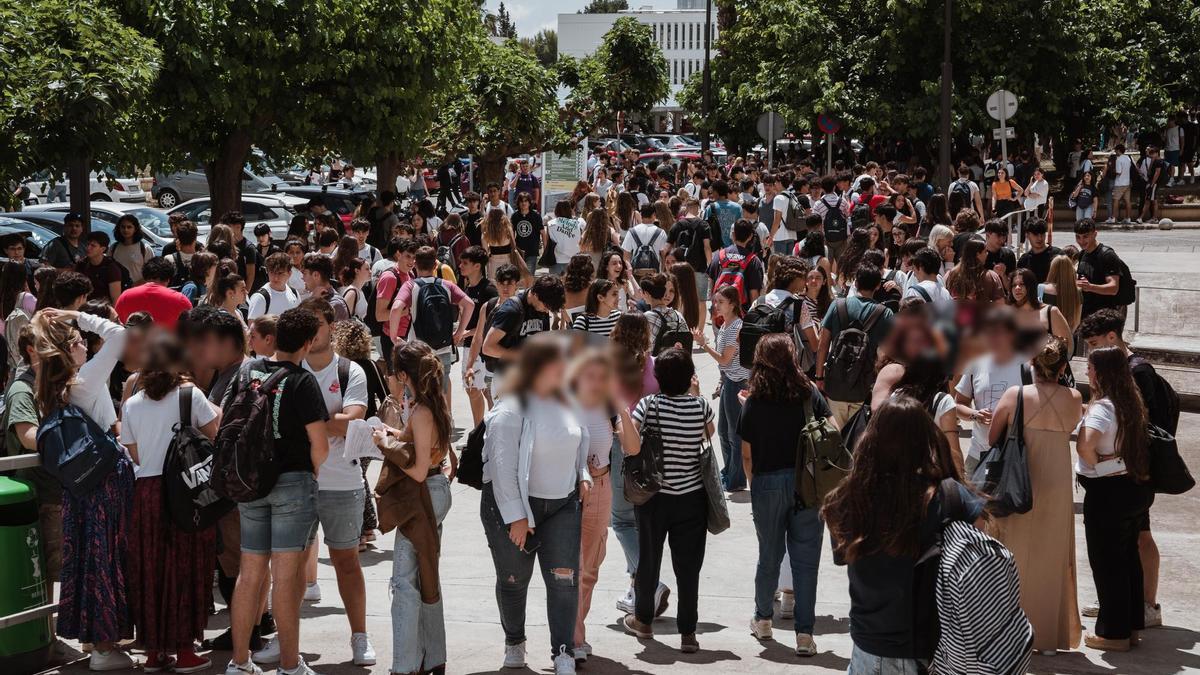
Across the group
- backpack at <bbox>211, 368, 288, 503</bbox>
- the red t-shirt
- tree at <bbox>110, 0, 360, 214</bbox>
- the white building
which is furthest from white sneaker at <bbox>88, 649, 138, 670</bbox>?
the white building

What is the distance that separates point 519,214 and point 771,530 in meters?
10.5

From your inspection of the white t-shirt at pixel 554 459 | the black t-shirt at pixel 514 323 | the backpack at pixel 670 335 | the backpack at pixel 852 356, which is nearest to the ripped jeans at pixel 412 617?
the white t-shirt at pixel 554 459

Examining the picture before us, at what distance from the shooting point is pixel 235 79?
736 inches

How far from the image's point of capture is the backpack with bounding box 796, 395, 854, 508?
6.34 meters

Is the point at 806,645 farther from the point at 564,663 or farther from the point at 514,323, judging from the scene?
the point at 514,323

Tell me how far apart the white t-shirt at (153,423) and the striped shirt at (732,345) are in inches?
141

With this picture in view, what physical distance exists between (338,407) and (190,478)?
708mm

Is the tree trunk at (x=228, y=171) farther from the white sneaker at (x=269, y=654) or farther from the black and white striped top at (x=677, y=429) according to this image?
the black and white striped top at (x=677, y=429)

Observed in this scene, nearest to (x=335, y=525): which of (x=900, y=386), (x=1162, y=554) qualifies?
(x=900, y=386)

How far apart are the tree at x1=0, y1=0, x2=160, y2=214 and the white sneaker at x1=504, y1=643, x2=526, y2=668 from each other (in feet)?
29.6

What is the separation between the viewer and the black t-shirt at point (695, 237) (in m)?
14.6

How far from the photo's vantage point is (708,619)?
24.1 feet

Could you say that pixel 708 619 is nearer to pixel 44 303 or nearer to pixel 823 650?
pixel 823 650

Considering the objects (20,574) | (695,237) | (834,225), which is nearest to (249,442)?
(20,574)
